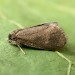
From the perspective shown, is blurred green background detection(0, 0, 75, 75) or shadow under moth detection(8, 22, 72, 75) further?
shadow under moth detection(8, 22, 72, 75)

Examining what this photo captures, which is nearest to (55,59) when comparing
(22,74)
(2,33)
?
(22,74)

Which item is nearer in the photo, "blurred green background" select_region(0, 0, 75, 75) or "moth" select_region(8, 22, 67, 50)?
"blurred green background" select_region(0, 0, 75, 75)

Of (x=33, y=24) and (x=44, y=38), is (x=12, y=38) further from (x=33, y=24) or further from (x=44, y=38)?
(x=33, y=24)

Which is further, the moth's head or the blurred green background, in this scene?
the moth's head

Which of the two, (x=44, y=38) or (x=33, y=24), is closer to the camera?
(x=44, y=38)

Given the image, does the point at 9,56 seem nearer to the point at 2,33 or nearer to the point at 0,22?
the point at 2,33

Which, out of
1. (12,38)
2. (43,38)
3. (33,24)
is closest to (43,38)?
(43,38)
